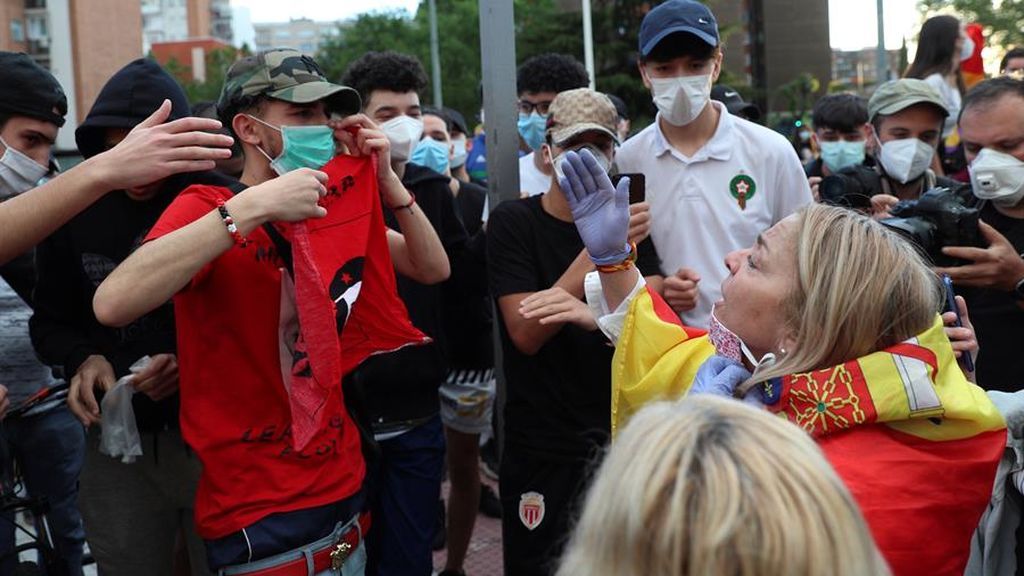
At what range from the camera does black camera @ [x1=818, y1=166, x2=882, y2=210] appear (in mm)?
3669

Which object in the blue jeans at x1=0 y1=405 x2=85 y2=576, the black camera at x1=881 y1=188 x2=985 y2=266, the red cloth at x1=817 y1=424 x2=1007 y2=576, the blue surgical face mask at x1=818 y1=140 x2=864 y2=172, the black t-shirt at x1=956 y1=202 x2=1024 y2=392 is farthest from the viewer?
the blue surgical face mask at x1=818 y1=140 x2=864 y2=172

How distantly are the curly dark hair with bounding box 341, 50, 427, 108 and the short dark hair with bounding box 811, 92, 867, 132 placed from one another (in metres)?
2.75

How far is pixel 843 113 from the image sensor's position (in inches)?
244

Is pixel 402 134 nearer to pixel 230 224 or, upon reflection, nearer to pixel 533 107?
pixel 533 107

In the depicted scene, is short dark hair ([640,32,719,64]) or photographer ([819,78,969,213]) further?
photographer ([819,78,969,213])

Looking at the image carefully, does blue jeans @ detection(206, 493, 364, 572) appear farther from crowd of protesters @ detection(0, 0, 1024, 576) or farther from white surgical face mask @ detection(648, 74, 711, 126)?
white surgical face mask @ detection(648, 74, 711, 126)

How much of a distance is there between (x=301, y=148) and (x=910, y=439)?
1.78 meters

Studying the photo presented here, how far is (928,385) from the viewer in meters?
2.01

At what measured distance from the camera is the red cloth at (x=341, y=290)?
262cm

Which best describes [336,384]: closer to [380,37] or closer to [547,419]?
[547,419]

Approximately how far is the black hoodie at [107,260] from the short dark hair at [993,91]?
103 inches

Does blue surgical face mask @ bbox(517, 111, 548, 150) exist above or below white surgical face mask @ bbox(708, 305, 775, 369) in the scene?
above

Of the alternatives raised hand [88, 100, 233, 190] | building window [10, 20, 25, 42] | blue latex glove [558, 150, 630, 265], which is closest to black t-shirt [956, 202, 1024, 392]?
blue latex glove [558, 150, 630, 265]

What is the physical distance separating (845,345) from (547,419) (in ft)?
5.20
